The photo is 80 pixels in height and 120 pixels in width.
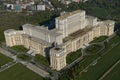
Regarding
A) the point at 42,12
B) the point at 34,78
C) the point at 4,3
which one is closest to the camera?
the point at 34,78

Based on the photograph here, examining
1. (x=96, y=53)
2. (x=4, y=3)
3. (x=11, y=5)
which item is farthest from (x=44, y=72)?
(x=4, y=3)

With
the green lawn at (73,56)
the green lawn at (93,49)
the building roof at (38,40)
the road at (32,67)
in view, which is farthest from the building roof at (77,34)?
the road at (32,67)

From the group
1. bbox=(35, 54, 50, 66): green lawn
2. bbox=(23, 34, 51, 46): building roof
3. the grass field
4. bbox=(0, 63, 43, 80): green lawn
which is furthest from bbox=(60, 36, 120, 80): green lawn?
bbox=(23, 34, 51, 46): building roof

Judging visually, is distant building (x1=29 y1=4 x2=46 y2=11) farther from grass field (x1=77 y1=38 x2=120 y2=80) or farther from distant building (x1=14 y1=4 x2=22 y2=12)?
grass field (x1=77 y1=38 x2=120 y2=80)

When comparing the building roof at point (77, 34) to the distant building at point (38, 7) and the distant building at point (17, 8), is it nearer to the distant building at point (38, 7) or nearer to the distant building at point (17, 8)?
the distant building at point (38, 7)

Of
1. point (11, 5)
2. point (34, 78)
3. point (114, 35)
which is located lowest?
point (34, 78)

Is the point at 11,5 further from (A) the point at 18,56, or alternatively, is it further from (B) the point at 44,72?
(B) the point at 44,72
